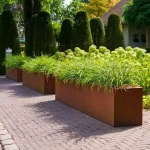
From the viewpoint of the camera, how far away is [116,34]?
18734 millimetres

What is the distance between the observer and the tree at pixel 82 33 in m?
17.5

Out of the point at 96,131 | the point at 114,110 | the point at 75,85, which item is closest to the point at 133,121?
the point at 114,110

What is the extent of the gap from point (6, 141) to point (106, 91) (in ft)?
7.87

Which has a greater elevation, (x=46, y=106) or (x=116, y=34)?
(x=116, y=34)

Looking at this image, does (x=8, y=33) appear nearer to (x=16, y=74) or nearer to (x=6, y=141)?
(x=16, y=74)

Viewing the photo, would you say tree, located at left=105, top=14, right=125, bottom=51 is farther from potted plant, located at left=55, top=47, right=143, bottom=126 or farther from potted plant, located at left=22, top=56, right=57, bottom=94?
potted plant, located at left=55, top=47, right=143, bottom=126

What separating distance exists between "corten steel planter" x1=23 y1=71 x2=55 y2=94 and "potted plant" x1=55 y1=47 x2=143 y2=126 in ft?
8.45

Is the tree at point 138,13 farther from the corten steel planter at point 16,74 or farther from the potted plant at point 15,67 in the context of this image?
the corten steel planter at point 16,74

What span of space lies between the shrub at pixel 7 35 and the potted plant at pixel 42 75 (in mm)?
7990

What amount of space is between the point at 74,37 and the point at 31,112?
8983mm

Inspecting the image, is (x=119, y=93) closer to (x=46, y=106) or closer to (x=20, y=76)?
(x=46, y=106)

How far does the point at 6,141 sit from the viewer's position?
20.9 ft

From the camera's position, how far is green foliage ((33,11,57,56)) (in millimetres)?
18516

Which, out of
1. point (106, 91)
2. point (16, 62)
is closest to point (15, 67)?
point (16, 62)
